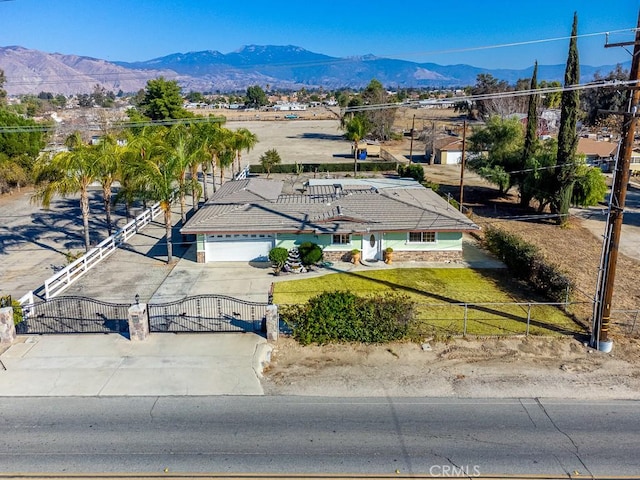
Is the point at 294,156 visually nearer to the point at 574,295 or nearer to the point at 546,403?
the point at 574,295

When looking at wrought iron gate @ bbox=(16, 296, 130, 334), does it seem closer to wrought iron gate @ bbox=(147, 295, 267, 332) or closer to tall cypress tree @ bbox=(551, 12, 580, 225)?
wrought iron gate @ bbox=(147, 295, 267, 332)

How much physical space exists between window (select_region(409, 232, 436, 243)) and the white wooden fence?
56.5ft

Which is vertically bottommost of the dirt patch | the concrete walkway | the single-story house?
the concrete walkway

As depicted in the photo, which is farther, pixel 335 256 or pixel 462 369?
pixel 335 256

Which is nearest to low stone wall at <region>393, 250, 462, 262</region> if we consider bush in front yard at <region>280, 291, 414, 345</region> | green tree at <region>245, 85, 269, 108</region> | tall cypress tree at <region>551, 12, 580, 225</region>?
bush in front yard at <region>280, 291, 414, 345</region>

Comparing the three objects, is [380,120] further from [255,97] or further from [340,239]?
[255,97]

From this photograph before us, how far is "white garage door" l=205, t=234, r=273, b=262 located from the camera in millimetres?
28734

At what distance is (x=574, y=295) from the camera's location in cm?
2353

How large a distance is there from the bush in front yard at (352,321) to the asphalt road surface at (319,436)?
3753 mm

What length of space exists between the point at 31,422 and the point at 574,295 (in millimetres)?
→ 21641

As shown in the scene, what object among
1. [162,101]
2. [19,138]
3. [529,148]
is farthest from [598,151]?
[19,138]

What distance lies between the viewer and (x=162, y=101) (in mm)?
75875

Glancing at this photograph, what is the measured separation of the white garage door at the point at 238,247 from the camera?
94.3ft

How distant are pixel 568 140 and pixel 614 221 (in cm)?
2084
